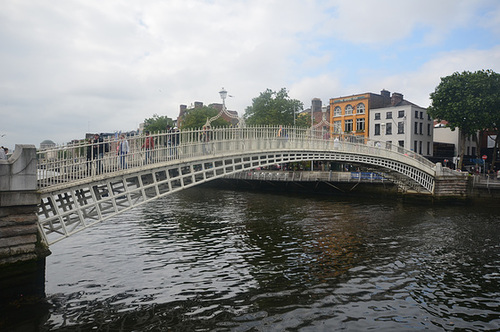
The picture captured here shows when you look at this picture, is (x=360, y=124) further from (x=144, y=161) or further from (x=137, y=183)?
(x=144, y=161)

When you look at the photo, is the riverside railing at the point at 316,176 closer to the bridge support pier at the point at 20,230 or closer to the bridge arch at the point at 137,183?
Answer: the bridge arch at the point at 137,183

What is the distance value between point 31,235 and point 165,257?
5.02 meters

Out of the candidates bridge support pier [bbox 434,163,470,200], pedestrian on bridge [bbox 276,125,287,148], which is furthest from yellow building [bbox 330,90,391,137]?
pedestrian on bridge [bbox 276,125,287,148]

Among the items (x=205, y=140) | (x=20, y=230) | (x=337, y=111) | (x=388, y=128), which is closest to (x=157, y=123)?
(x=337, y=111)

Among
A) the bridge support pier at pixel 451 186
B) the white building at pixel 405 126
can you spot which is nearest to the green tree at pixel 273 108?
the white building at pixel 405 126

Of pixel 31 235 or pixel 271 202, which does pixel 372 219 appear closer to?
pixel 271 202

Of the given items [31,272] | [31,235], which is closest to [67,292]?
[31,272]

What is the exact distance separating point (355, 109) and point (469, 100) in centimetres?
1831

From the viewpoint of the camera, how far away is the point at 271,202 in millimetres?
31391

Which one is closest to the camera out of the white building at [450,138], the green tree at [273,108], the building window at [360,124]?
the green tree at [273,108]

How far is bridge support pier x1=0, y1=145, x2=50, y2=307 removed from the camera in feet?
29.9

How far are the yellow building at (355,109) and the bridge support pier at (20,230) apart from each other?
45.1m

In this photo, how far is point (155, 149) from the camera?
12.8 metres

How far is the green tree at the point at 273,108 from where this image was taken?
46125mm
